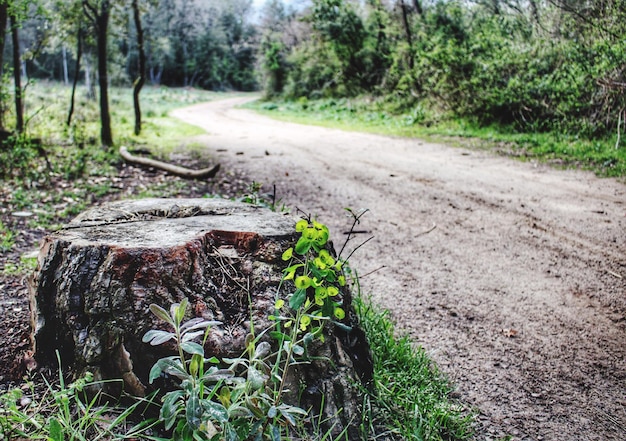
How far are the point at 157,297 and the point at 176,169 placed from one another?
6.01 meters

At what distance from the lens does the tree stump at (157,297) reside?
6.61ft

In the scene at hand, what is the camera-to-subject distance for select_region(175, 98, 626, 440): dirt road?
8.82 ft

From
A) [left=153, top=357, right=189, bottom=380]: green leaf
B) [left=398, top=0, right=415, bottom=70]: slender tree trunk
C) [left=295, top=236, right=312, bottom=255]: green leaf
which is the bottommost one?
[left=153, top=357, right=189, bottom=380]: green leaf

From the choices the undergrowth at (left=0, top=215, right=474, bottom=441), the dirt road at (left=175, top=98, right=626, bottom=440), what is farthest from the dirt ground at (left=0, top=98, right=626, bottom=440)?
the undergrowth at (left=0, top=215, right=474, bottom=441)

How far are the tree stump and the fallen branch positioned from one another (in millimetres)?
4932

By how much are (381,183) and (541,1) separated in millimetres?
7503

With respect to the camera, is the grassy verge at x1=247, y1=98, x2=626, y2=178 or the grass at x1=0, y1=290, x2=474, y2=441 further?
the grassy verge at x1=247, y1=98, x2=626, y2=178

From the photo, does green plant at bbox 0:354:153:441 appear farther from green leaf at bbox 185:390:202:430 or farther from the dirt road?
the dirt road

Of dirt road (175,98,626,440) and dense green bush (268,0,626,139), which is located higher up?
dense green bush (268,0,626,139)

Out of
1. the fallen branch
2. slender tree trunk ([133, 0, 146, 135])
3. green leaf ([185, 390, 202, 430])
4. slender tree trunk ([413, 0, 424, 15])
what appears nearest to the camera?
green leaf ([185, 390, 202, 430])

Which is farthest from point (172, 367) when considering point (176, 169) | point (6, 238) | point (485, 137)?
point (485, 137)

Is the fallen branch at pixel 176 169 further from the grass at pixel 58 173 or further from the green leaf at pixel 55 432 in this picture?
the green leaf at pixel 55 432

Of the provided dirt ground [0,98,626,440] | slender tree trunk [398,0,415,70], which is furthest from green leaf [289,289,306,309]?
slender tree trunk [398,0,415,70]

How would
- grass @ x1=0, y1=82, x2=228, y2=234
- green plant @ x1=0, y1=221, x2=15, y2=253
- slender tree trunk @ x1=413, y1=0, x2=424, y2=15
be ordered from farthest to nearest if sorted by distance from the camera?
slender tree trunk @ x1=413, y1=0, x2=424, y2=15
grass @ x1=0, y1=82, x2=228, y2=234
green plant @ x1=0, y1=221, x2=15, y2=253
